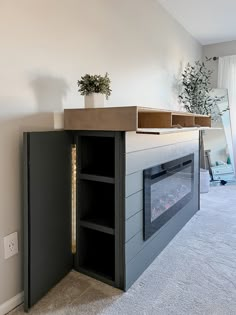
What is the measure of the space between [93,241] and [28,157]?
888 mm

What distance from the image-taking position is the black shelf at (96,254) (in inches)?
72.1

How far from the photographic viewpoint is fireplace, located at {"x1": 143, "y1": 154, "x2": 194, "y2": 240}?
195cm

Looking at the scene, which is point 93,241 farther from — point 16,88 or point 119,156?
point 16,88

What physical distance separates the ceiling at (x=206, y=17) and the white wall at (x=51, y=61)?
67cm

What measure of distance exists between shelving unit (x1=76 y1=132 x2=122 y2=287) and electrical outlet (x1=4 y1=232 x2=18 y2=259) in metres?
0.45

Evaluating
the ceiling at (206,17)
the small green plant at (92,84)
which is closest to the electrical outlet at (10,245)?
the small green plant at (92,84)

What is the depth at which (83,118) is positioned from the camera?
169 cm

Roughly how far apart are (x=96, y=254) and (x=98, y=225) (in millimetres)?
374

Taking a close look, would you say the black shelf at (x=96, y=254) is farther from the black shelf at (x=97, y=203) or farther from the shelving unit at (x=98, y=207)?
the black shelf at (x=97, y=203)

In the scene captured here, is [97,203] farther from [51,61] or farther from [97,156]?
[51,61]

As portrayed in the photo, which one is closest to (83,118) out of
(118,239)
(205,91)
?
(118,239)

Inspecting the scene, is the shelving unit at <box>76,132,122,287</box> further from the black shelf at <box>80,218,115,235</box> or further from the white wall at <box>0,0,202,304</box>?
the white wall at <box>0,0,202,304</box>

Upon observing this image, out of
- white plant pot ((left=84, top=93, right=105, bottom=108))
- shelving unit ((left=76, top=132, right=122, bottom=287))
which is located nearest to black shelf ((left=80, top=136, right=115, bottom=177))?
shelving unit ((left=76, top=132, right=122, bottom=287))

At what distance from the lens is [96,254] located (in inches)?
79.2
